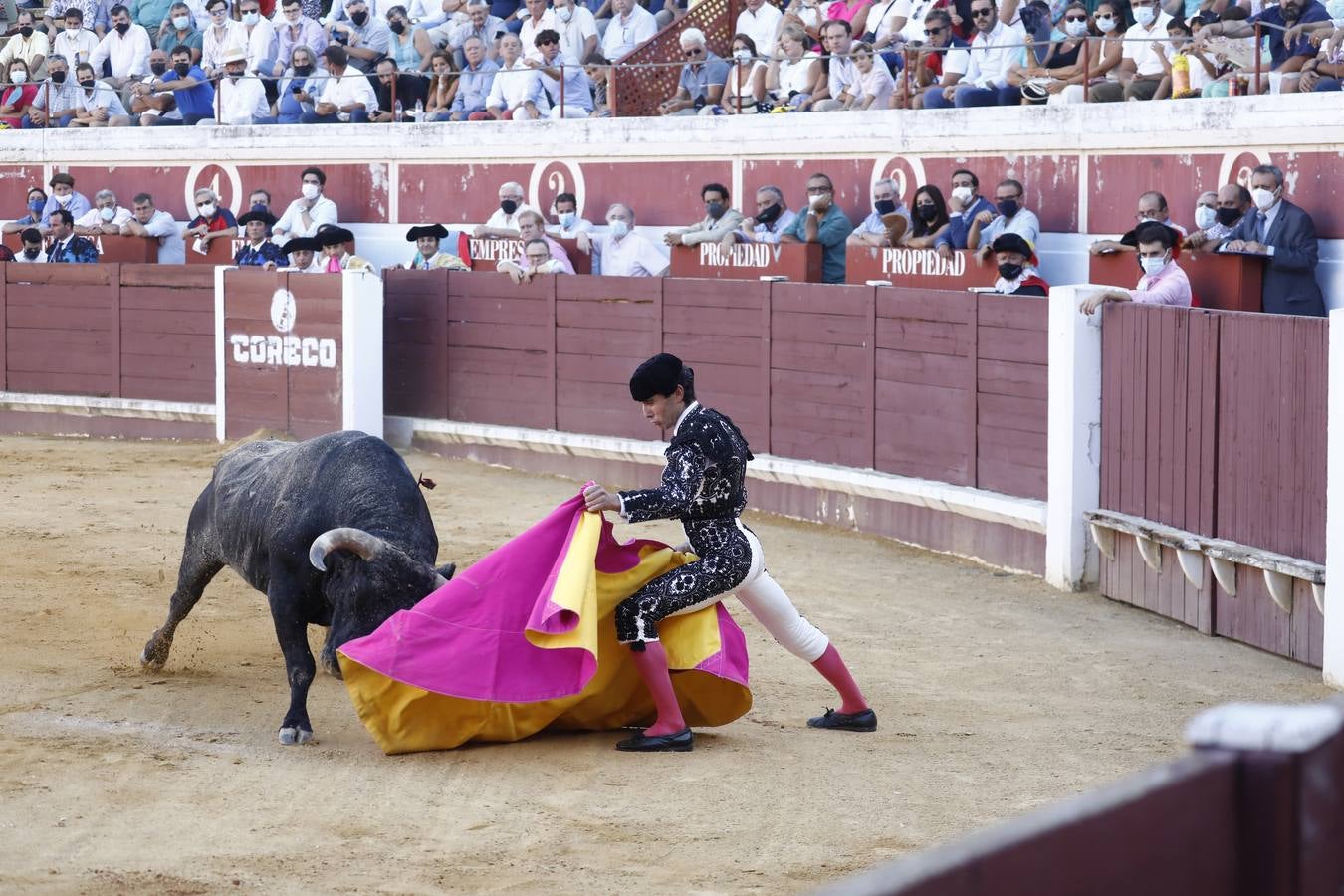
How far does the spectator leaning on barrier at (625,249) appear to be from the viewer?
12750mm

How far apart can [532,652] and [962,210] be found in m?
5.97

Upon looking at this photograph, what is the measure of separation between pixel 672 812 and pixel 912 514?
498cm

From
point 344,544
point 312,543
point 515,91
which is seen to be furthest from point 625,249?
point 344,544

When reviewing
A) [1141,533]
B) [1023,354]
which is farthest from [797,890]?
[1023,354]

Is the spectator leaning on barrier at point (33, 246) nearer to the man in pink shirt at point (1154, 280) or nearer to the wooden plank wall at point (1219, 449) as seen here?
the man in pink shirt at point (1154, 280)

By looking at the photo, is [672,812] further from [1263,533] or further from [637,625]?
[1263,533]

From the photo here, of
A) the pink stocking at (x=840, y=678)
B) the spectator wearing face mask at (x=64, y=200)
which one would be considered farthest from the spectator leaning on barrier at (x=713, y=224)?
the spectator wearing face mask at (x=64, y=200)

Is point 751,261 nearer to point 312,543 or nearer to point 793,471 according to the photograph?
point 793,471

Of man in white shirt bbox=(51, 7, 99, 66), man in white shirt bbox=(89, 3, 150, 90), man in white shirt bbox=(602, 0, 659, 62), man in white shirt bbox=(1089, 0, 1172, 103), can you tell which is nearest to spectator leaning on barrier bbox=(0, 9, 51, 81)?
man in white shirt bbox=(51, 7, 99, 66)

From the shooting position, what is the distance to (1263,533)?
6.98 m

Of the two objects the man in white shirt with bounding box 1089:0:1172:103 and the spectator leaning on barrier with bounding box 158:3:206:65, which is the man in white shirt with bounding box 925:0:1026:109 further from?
the spectator leaning on barrier with bounding box 158:3:206:65

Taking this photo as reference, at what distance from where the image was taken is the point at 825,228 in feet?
37.0

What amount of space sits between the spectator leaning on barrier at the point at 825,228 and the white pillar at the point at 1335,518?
496 centimetres

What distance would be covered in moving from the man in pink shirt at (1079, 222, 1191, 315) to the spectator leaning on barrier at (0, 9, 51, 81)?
516 inches
